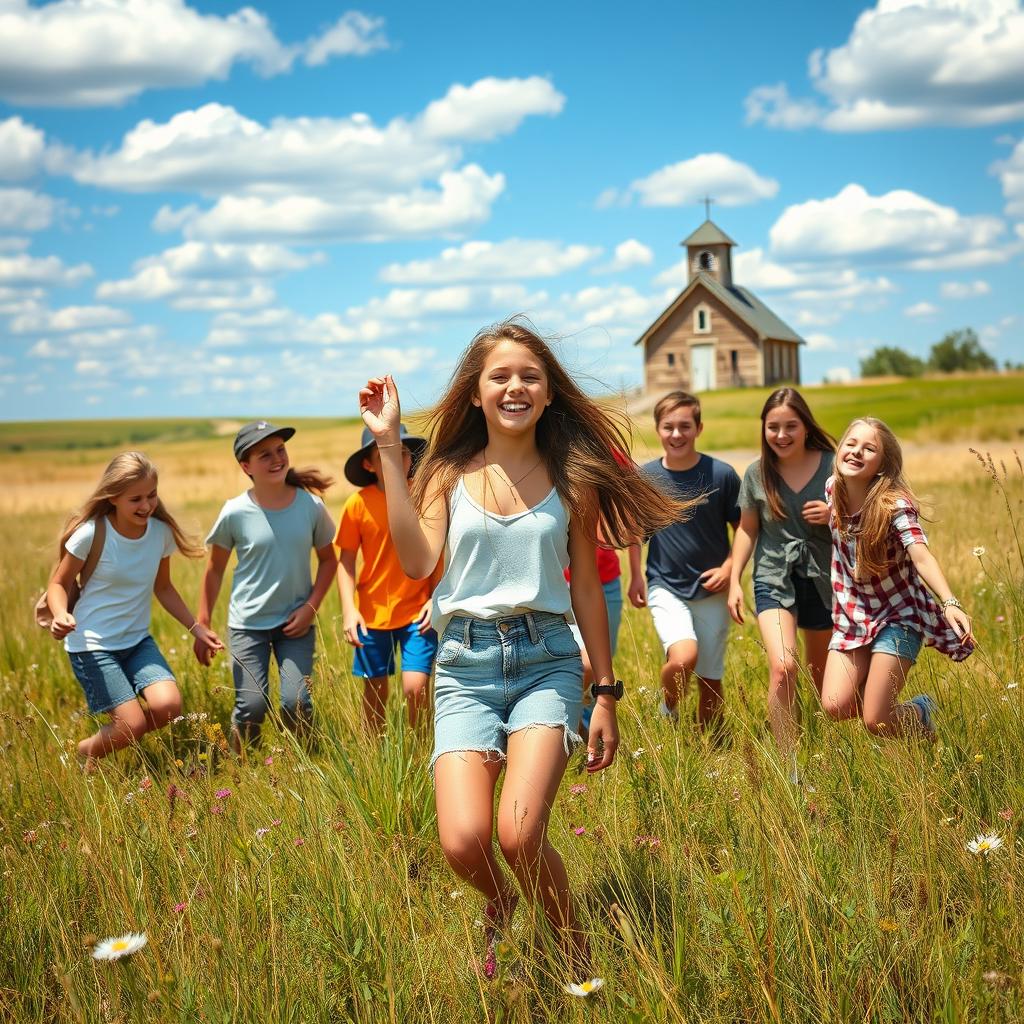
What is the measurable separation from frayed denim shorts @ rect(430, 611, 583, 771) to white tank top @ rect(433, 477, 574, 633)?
0.19 ft

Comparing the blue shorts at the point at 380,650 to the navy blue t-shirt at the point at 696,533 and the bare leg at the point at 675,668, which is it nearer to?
the bare leg at the point at 675,668

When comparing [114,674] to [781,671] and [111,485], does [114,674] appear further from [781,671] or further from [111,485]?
[781,671]

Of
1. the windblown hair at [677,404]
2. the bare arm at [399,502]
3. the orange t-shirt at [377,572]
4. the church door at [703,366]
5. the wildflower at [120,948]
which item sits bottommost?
the wildflower at [120,948]

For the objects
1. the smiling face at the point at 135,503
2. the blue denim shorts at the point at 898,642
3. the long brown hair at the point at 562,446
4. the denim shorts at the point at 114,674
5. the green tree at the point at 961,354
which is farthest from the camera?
the green tree at the point at 961,354

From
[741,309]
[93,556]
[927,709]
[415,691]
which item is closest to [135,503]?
[93,556]

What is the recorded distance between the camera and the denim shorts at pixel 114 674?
19.2 ft

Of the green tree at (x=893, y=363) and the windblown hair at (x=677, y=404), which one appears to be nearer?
the windblown hair at (x=677, y=404)

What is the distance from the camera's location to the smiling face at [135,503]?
6.10 metres

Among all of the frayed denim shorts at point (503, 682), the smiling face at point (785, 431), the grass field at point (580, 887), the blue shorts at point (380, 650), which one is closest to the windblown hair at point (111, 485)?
the blue shorts at point (380, 650)

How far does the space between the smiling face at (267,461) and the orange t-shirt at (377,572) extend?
49cm

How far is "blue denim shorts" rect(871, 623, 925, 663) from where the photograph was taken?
4.97 metres

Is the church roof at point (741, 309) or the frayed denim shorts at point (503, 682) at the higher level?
the church roof at point (741, 309)

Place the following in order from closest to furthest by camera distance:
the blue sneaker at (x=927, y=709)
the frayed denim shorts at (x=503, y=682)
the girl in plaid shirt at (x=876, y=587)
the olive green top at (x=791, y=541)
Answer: the frayed denim shorts at (x=503, y=682) < the blue sneaker at (x=927, y=709) < the girl in plaid shirt at (x=876, y=587) < the olive green top at (x=791, y=541)

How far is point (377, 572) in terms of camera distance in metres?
6.25
